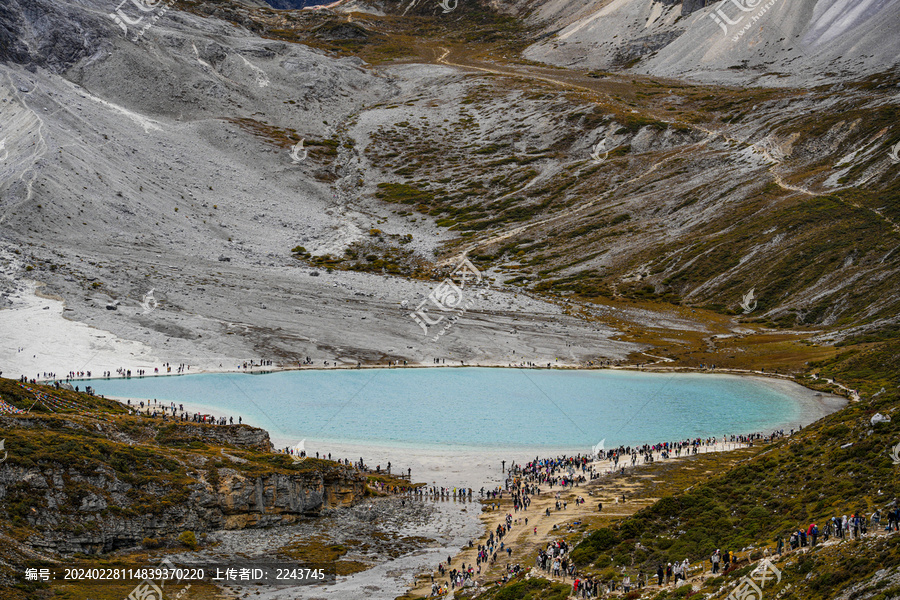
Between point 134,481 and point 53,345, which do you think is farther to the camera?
point 53,345

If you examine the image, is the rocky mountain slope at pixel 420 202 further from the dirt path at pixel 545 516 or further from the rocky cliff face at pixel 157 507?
the rocky cliff face at pixel 157 507

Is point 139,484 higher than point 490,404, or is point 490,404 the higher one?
point 490,404

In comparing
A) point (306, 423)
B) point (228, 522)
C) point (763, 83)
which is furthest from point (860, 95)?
point (228, 522)

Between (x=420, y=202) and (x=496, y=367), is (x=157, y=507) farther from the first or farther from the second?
(x=420, y=202)

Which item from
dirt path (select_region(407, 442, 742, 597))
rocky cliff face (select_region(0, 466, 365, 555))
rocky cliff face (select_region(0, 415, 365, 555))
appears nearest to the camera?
rocky cliff face (select_region(0, 466, 365, 555))

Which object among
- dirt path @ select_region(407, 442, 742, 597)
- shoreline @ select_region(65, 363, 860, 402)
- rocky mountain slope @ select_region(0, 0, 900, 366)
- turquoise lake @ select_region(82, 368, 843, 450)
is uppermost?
rocky mountain slope @ select_region(0, 0, 900, 366)

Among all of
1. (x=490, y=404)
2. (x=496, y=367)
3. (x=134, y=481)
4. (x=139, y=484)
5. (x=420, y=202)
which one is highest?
(x=420, y=202)

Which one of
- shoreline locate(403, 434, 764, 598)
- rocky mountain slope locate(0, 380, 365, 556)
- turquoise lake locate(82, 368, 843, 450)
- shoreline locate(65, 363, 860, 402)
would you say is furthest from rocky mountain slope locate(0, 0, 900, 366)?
rocky mountain slope locate(0, 380, 365, 556)

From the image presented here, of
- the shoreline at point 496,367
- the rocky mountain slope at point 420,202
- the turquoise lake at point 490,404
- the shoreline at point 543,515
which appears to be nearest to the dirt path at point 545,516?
the shoreline at point 543,515

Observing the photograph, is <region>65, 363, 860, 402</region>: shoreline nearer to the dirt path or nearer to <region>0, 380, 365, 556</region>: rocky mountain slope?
<region>0, 380, 365, 556</region>: rocky mountain slope

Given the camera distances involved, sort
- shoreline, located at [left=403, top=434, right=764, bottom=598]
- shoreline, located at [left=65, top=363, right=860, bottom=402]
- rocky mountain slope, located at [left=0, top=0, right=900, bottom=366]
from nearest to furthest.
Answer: shoreline, located at [left=403, top=434, right=764, bottom=598], shoreline, located at [left=65, top=363, right=860, bottom=402], rocky mountain slope, located at [left=0, top=0, right=900, bottom=366]

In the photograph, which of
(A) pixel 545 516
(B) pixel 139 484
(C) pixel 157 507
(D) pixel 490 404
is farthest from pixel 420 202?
(C) pixel 157 507
